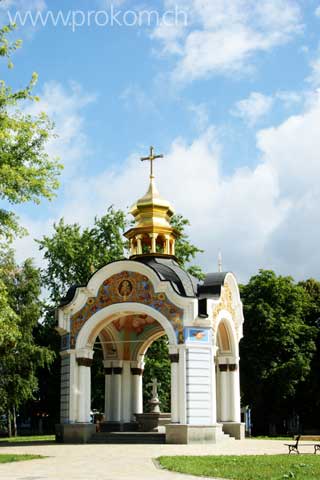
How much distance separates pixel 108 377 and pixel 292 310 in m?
15.4

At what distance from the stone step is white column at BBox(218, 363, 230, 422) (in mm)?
3749

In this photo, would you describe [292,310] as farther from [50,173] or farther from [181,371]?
[50,173]

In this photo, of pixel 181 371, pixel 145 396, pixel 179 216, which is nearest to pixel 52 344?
pixel 145 396

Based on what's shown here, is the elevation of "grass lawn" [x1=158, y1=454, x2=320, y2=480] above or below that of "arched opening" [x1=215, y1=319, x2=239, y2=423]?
below

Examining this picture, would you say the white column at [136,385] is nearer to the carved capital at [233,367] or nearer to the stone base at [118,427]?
the stone base at [118,427]

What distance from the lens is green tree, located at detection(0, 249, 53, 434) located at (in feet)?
103

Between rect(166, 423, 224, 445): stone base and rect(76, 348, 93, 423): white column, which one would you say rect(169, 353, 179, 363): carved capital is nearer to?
rect(166, 423, 224, 445): stone base

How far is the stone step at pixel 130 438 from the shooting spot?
70.2ft

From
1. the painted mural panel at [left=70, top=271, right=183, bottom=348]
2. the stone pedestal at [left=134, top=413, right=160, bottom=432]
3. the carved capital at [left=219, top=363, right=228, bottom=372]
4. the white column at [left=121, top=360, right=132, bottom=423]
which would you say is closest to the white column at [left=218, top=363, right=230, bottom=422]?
the carved capital at [left=219, top=363, right=228, bottom=372]

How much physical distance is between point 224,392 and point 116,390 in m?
4.21

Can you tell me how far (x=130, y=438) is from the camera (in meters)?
21.6

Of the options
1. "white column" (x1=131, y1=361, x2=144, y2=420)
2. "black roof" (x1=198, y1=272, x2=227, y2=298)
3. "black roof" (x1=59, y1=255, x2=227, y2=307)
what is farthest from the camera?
"white column" (x1=131, y1=361, x2=144, y2=420)

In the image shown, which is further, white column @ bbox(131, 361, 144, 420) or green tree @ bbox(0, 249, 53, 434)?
green tree @ bbox(0, 249, 53, 434)

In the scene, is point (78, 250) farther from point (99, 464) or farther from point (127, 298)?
point (99, 464)
